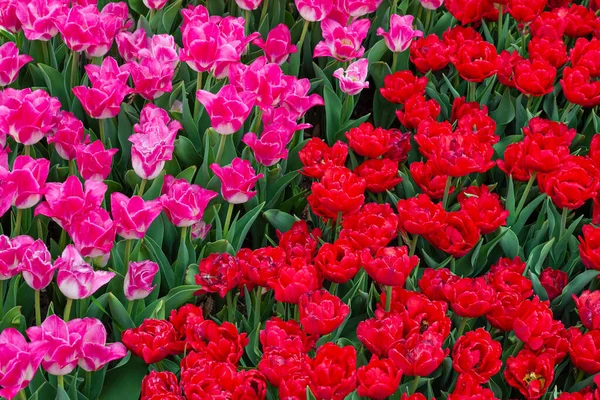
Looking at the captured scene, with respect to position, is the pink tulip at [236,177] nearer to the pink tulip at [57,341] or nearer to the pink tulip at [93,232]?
the pink tulip at [93,232]

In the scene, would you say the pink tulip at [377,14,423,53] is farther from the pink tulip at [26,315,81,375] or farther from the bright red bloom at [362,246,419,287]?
the pink tulip at [26,315,81,375]

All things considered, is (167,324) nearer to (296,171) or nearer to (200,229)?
(200,229)

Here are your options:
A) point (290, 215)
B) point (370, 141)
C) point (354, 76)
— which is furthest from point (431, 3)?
point (290, 215)

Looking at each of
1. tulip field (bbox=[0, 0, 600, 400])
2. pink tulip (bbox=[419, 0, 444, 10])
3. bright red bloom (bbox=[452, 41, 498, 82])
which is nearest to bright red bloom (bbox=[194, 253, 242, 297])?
tulip field (bbox=[0, 0, 600, 400])

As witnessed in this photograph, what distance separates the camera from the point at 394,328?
1413mm

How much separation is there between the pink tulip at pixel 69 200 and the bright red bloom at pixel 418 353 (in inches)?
24.8

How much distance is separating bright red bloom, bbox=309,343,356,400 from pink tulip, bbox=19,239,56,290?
1.65 feet

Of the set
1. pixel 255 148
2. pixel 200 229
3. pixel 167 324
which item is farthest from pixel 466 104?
pixel 167 324

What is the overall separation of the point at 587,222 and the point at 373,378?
3.13ft

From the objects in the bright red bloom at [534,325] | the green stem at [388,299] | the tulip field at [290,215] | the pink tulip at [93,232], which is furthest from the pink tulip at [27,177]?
the bright red bloom at [534,325]

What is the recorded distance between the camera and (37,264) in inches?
56.1

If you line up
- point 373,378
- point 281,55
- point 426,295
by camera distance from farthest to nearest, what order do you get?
point 281,55 → point 426,295 → point 373,378

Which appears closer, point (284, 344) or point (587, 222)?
point (284, 344)

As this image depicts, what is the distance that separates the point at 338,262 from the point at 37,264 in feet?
1.82
